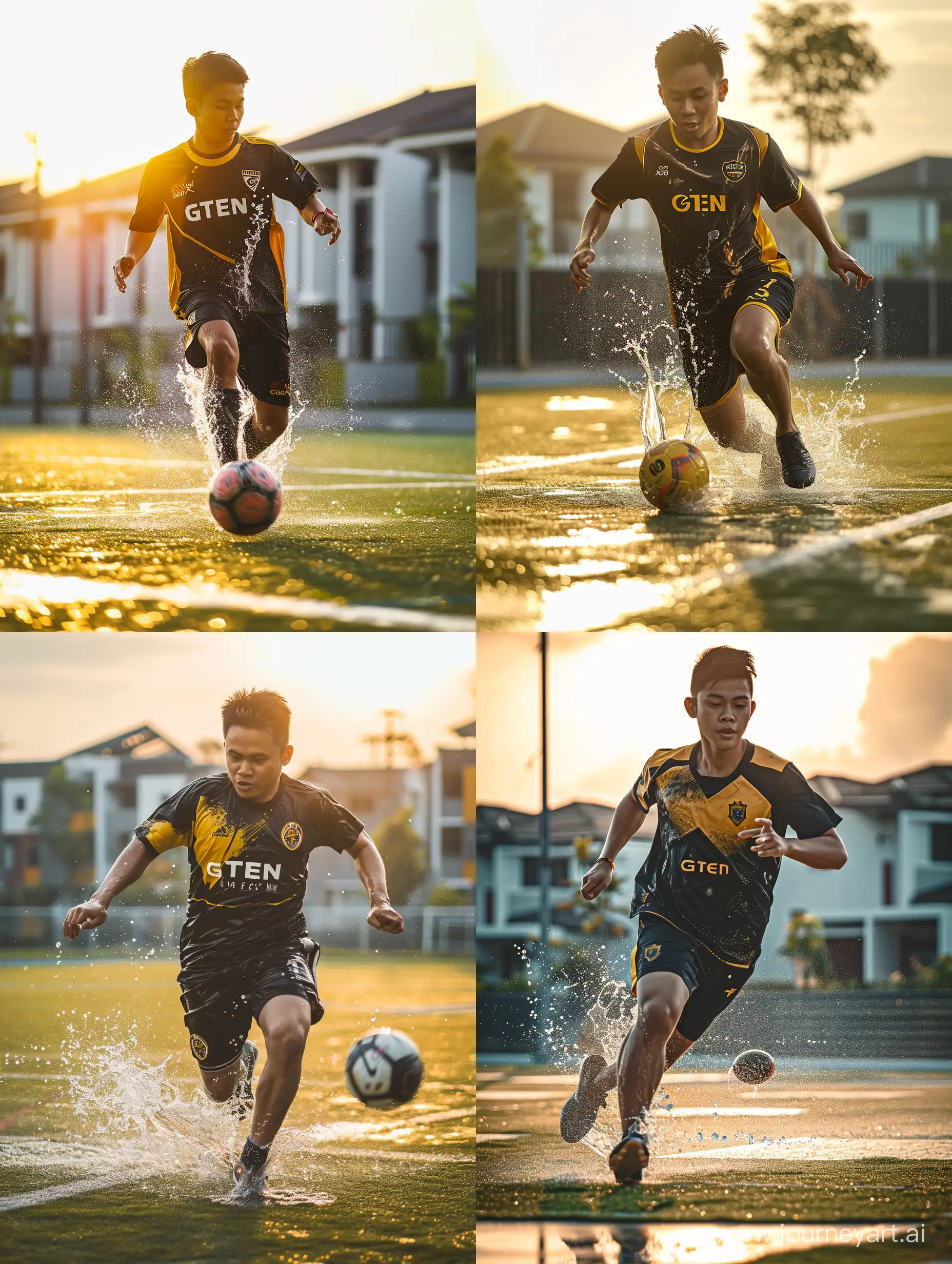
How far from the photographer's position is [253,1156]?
4.11 meters

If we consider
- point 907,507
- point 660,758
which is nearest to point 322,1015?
point 660,758

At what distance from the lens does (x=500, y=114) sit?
8.84m

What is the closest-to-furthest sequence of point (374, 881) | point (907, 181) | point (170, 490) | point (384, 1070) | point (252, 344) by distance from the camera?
point (384, 1070) → point (374, 881) → point (252, 344) → point (170, 490) → point (907, 181)

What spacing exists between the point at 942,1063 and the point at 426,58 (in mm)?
6502

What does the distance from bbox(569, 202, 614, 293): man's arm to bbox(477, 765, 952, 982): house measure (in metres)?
1.83

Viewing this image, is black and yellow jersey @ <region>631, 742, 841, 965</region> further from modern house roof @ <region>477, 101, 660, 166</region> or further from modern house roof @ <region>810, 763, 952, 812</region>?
modern house roof @ <region>477, 101, 660, 166</region>

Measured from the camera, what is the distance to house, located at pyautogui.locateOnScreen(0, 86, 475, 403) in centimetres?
698

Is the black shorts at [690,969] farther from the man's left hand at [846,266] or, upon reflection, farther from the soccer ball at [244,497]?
the man's left hand at [846,266]

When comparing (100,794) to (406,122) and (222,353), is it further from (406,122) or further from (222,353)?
(406,122)

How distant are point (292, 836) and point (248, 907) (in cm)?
26

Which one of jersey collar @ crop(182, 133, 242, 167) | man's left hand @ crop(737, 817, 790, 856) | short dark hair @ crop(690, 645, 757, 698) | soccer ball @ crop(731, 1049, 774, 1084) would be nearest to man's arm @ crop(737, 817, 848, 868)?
man's left hand @ crop(737, 817, 790, 856)

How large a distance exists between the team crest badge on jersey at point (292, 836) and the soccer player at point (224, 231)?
1.60 metres

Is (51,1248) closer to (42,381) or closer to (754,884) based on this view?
(754,884)

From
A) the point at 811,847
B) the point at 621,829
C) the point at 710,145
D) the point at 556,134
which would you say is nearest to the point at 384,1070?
the point at 621,829
